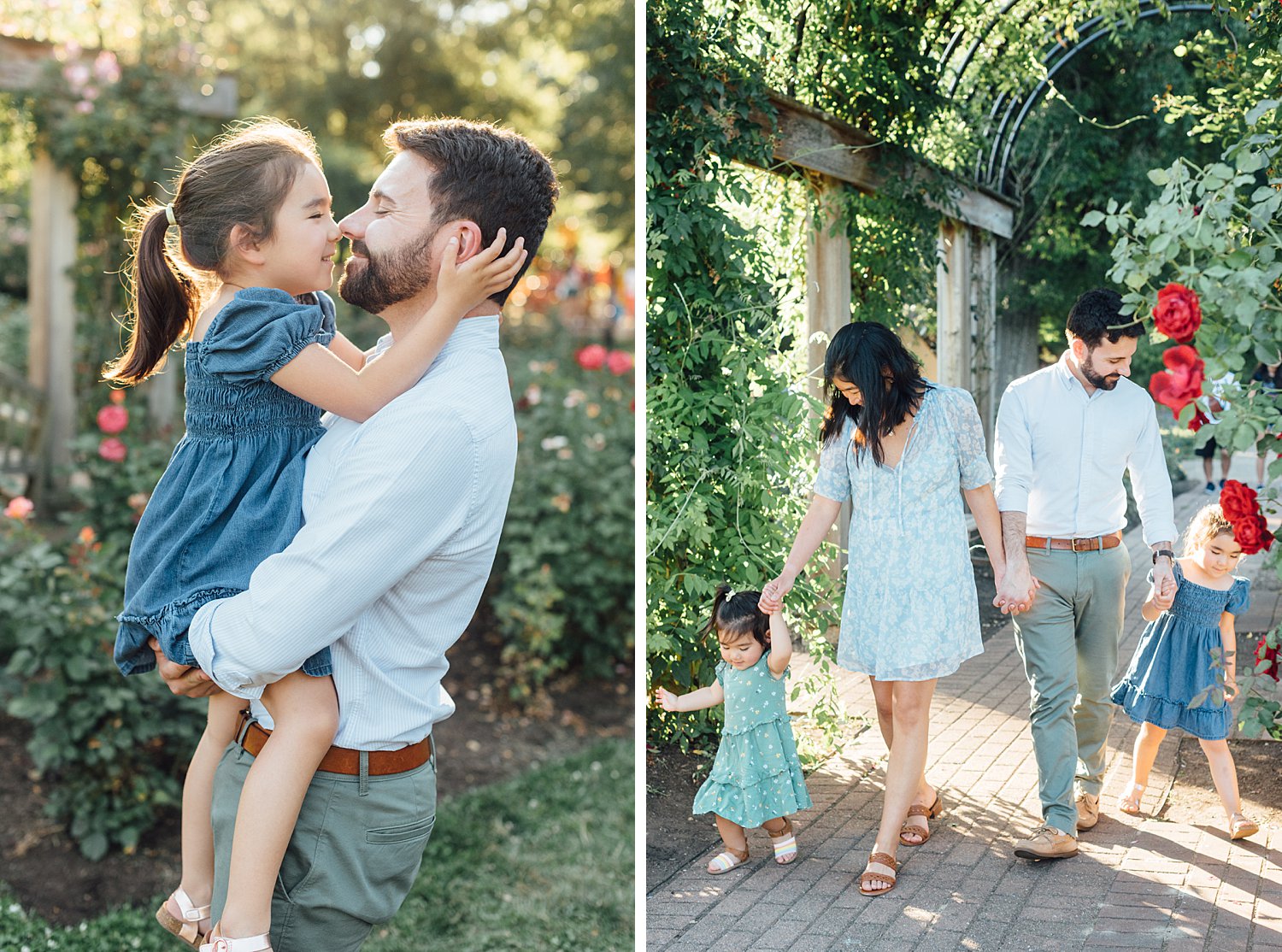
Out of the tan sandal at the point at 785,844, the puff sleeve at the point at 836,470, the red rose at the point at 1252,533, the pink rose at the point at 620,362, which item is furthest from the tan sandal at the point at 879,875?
the pink rose at the point at 620,362

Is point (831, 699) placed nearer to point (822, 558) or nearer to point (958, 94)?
point (822, 558)

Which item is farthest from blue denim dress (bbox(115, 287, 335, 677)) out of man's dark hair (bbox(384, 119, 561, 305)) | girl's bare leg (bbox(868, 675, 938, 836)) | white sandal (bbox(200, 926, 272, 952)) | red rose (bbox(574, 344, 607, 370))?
red rose (bbox(574, 344, 607, 370))

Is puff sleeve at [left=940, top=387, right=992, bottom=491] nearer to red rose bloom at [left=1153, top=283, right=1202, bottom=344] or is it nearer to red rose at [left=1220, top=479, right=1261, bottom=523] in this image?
red rose at [left=1220, top=479, right=1261, bottom=523]

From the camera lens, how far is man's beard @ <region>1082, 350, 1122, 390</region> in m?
2.69

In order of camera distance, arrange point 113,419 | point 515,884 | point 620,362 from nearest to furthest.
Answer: point 515,884 < point 113,419 < point 620,362

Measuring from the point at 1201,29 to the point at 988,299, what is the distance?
2.15 feet

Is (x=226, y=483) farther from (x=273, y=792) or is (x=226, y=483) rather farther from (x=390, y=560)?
(x=273, y=792)

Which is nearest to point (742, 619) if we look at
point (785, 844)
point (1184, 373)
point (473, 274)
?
point (785, 844)

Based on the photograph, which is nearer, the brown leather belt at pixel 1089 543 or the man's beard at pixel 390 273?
the man's beard at pixel 390 273

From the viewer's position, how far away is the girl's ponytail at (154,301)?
1696mm

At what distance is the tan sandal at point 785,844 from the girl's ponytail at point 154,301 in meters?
1.56

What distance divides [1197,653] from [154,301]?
208 cm

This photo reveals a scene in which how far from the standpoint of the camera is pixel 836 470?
2754 millimetres

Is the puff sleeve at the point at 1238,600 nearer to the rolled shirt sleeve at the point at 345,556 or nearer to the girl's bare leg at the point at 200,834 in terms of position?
the rolled shirt sleeve at the point at 345,556
